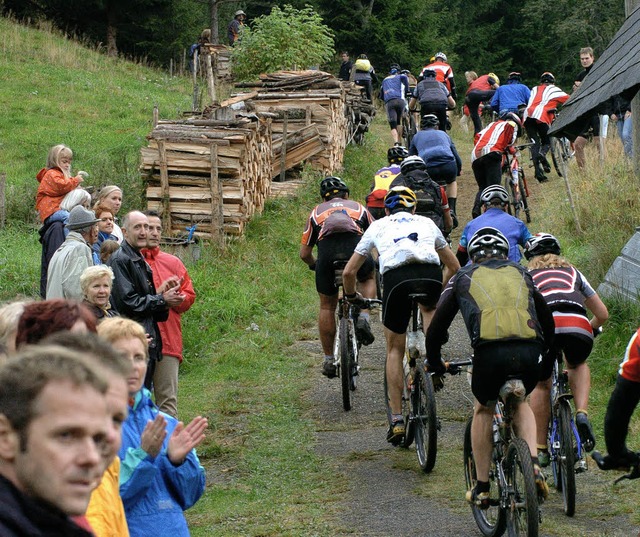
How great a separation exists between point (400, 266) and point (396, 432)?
1310mm

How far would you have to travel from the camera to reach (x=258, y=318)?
13312mm

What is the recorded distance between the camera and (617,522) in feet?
22.2

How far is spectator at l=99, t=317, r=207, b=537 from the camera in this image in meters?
3.95

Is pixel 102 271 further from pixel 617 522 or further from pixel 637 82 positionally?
pixel 637 82

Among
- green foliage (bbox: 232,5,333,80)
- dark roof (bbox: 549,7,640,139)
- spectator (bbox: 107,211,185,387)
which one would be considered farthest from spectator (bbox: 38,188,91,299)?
green foliage (bbox: 232,5,333,80)

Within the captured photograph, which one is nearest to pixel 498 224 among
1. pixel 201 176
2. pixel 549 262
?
pixel 549 262

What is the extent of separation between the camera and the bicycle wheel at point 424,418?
25.2 feet

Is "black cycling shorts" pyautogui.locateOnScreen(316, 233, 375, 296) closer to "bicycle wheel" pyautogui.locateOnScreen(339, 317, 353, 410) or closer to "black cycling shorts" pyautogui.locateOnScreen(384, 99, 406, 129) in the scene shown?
"bicycle wheel" pyautogui.locateOnScreen(339, 317, 353, 410)

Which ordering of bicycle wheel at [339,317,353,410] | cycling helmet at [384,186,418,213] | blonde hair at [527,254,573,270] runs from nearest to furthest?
blonde hair at [527,254,573,270]
cycling helmet at [384,186,418,213]
bicycle wheel at [339,317,353,410]

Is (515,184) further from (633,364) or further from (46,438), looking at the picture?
(46,438)

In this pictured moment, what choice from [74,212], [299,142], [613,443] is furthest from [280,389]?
[299,142]

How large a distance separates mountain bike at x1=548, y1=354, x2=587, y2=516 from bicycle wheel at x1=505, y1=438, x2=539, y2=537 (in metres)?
0.79

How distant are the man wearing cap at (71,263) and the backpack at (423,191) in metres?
4.23

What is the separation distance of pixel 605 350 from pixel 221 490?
14.3 feet
